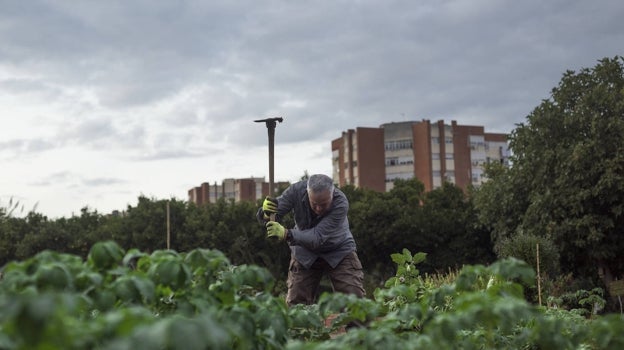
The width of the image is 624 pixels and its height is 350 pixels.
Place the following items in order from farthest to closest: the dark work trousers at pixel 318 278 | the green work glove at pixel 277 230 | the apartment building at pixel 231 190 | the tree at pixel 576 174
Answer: the apartment building at pixel 231 190, the tree at pixel 576 174, the dark work trousers at pixel 318 278, the green work glove at pixel 277 230

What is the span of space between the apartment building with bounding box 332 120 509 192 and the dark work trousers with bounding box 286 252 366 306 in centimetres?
6208

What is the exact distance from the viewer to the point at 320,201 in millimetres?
5898

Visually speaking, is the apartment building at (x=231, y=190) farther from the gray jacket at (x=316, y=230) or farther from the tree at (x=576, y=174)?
the gray jacket at (x=316, y=230)

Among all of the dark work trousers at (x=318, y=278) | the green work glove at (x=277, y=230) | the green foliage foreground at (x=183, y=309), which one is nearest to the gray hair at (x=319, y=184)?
the green work glove at (x=277, y=230)

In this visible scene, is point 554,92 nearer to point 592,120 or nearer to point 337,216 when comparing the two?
point 592,120

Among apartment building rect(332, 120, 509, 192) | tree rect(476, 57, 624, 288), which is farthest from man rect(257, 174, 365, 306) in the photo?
apartment building rect(332, 120, 509, 192)

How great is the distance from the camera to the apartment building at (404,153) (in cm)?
6862

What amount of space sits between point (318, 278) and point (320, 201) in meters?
0.77

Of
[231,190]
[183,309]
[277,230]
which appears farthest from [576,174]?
[231,190]

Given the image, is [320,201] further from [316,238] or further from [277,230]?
[277,230]

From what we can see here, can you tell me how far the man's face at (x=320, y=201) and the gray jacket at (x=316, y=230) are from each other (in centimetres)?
6

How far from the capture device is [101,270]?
8.20 ft

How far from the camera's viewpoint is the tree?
61.3ft

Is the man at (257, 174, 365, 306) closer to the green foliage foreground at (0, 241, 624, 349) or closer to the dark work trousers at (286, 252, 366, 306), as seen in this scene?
the dark work trousers at (286, 252, 366, 306)
